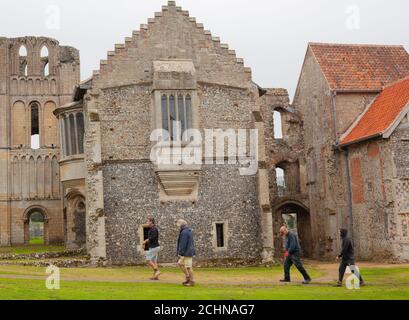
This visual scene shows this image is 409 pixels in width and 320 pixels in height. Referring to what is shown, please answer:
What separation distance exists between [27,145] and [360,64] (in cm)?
3526

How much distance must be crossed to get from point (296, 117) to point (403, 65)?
7239mm

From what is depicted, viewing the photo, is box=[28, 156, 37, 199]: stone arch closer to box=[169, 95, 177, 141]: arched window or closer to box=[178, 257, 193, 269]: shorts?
box=[169, 95, 177, 141]: arched window

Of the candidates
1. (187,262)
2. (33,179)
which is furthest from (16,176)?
(187,262)

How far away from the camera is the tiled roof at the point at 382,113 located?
94.7ft

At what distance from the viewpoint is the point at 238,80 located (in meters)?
30.0

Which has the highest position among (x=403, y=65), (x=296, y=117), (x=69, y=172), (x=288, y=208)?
(x=403, y=65)

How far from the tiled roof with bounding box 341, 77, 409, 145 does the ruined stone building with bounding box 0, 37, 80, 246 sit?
113 feet

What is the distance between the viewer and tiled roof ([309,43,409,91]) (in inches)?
1337

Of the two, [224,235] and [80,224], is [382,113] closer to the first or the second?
[224,235]

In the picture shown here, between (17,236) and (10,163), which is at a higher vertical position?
(10,163)

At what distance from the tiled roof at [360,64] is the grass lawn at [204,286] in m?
12.2

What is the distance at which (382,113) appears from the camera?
100 ft

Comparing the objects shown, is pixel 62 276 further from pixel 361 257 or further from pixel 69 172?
pixel 361 257
